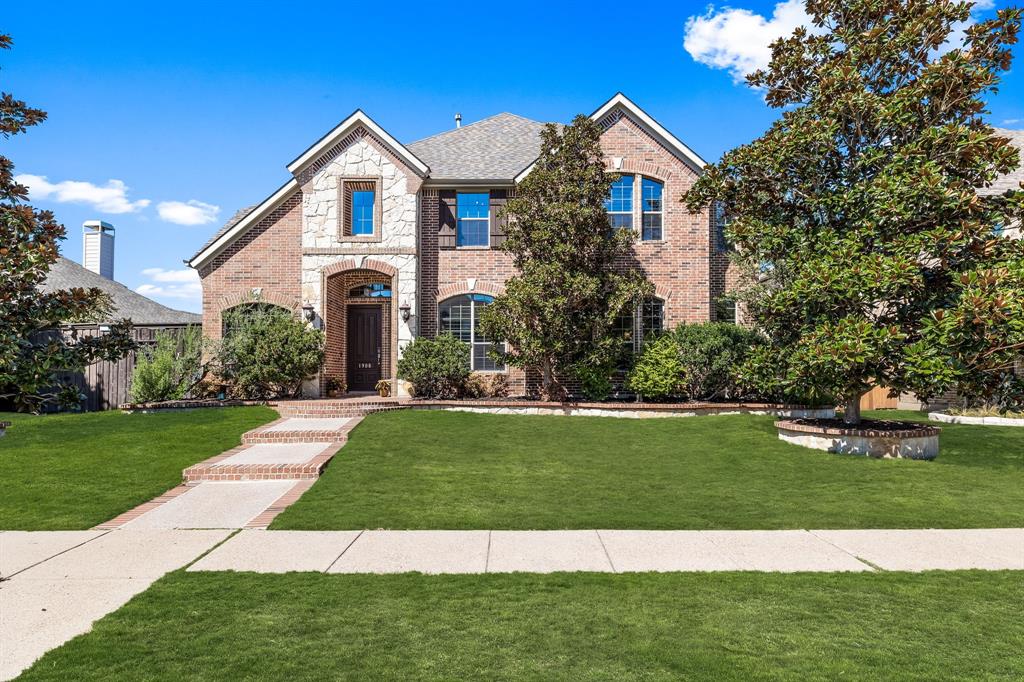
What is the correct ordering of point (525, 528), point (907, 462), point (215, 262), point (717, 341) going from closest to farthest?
1. point (525, 528)
2. point (907, 462)
3. point (717, 341)
4. point (215, 262)

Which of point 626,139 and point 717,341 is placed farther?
point 626,139

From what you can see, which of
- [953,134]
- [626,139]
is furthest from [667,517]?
[626,139]

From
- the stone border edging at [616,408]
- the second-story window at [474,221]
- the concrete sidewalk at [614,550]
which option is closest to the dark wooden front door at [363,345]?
the second-story window at [474,221]

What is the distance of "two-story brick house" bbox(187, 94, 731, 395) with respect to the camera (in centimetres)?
1817

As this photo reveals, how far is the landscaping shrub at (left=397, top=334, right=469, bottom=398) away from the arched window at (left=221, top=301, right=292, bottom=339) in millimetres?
3889

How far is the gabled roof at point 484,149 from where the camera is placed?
19141 mm

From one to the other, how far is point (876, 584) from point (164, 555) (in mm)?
6406

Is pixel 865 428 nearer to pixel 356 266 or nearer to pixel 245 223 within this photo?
pixel 356 266

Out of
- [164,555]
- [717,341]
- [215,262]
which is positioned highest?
[215,262]

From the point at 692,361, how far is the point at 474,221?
785 cm

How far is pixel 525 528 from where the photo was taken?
682 cm

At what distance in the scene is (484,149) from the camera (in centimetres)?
2119

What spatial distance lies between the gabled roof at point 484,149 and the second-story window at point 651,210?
388 centimetres

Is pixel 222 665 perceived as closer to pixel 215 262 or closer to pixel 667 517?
pixel 667 517
